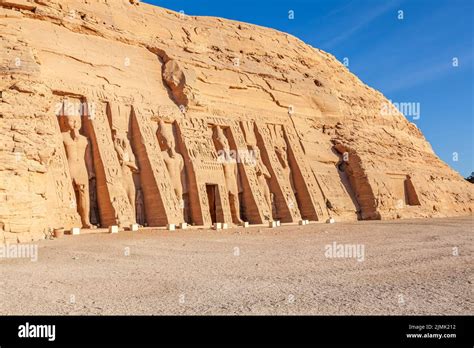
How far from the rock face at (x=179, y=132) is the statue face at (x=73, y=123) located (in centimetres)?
5

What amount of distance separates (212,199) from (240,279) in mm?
14121

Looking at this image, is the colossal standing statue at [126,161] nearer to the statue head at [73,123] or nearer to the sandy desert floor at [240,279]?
the statue head at [73,123]

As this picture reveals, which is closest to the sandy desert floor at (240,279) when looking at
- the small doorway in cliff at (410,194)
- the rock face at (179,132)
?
the rock face at (179,132)

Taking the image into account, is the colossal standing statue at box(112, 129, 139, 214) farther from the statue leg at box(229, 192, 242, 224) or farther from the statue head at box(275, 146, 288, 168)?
the statue head at box(275, 146, 288, 168)

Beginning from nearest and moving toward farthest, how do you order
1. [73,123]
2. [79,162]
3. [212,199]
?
[79,162]
[73,123]
[212,199]

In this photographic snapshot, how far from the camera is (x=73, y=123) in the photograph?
1686 cm

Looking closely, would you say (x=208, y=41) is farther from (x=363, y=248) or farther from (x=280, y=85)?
(x=363, y=248)

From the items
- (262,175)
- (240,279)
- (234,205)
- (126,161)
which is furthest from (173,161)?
(240,279)

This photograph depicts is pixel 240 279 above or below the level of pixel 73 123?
below

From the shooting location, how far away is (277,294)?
547cm

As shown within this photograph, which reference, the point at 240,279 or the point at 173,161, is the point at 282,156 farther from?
the point at 240,279

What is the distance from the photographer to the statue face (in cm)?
1678

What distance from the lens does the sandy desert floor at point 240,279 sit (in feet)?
15.9

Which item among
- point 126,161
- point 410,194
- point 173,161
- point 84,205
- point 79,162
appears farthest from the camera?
point 410,194
